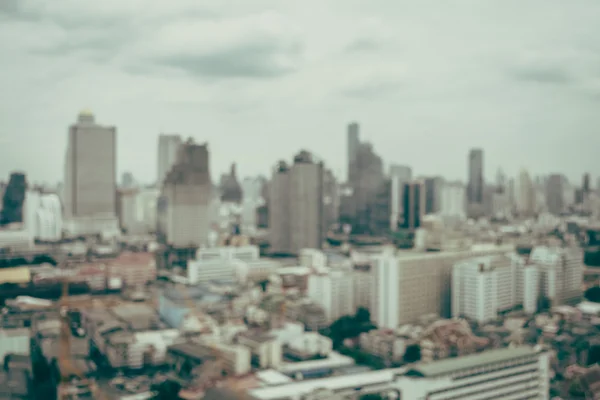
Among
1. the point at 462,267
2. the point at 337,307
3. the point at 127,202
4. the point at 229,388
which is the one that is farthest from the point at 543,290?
the point at 127,202

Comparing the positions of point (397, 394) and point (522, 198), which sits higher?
point (522, 198)

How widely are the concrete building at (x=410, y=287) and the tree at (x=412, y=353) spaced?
32.5 inches

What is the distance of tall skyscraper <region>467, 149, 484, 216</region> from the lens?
21.7 feet

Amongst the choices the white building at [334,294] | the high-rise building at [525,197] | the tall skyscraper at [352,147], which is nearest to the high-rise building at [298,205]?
the tall skyscraper at [352,147]

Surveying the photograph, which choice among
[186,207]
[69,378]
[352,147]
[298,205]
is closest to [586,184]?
[352,147]

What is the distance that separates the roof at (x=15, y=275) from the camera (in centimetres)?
610

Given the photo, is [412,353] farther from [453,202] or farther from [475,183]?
[453,202]

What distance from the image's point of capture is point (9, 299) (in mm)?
5621

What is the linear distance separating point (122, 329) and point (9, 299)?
4.62 feet

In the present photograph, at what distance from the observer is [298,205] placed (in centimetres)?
1020

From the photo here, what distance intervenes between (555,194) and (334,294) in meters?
3.93

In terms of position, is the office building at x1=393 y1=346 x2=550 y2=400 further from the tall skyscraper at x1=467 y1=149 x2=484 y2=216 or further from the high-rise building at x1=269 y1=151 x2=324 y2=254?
the high-rise building at x1=269 y1=151 x2=324 y2=254

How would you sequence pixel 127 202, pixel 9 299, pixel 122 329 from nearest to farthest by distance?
pixel 122 329, pixel 9 299, pixel 127 202

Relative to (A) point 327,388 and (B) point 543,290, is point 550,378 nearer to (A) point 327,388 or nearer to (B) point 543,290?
(A) point 327,388
